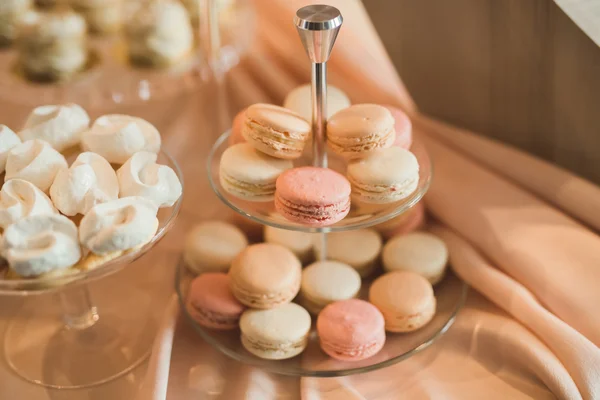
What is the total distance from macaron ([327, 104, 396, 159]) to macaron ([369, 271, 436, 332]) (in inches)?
7.3

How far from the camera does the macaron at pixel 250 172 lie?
2.40 ft

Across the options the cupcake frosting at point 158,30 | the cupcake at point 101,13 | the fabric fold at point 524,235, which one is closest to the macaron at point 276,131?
the fabric fold at point 524,235

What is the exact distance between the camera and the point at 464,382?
2.61ft

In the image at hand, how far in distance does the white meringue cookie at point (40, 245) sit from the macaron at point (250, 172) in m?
0.18

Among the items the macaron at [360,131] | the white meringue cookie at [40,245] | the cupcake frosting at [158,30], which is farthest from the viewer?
the cupcake frosting at [158,30]

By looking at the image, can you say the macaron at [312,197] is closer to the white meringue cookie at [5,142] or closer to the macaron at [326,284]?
the macaron at [326,284]

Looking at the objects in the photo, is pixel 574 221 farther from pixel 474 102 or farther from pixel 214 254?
pixel 214 254

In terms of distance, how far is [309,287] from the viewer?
83 centimetres

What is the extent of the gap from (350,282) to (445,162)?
0.97 feet

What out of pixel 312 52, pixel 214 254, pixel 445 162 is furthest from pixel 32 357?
pixel 445 162

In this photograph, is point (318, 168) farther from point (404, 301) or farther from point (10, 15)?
point (10, 15)

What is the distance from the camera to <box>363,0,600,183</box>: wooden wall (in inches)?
35.4

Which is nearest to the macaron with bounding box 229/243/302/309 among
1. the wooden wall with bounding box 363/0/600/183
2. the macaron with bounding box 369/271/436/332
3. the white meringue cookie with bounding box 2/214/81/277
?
the macaron with bounding box 369/271/436/332

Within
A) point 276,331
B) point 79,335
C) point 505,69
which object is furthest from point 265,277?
point 505,69
